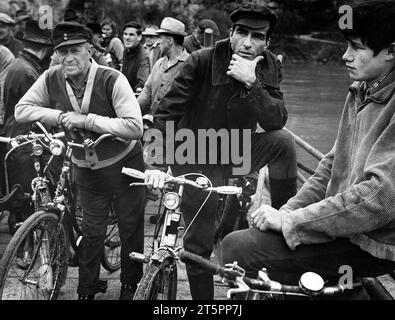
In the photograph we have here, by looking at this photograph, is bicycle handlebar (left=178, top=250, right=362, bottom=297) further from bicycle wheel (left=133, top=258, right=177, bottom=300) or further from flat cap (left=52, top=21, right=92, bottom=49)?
flat cap (left=52, top=21, right=92, bottom=49)

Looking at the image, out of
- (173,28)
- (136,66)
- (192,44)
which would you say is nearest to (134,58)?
(136,66)

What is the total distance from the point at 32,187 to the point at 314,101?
12.2m

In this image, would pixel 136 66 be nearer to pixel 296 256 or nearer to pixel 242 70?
pixel 242 70

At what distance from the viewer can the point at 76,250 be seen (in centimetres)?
418

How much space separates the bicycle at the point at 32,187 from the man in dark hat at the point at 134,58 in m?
2.81

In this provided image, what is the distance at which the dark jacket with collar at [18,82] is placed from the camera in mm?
4941

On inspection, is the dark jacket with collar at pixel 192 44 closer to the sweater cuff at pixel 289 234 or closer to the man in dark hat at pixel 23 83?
the man in dark hat at pixel 23 83

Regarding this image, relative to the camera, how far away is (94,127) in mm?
3504

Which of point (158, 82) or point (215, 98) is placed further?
point (158, 82)

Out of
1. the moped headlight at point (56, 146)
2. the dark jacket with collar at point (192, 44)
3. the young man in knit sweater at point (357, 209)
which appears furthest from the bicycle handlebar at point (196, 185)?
the dark jacket with collar at point (192, 44)

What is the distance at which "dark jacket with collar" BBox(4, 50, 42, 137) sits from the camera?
4.94 meters
